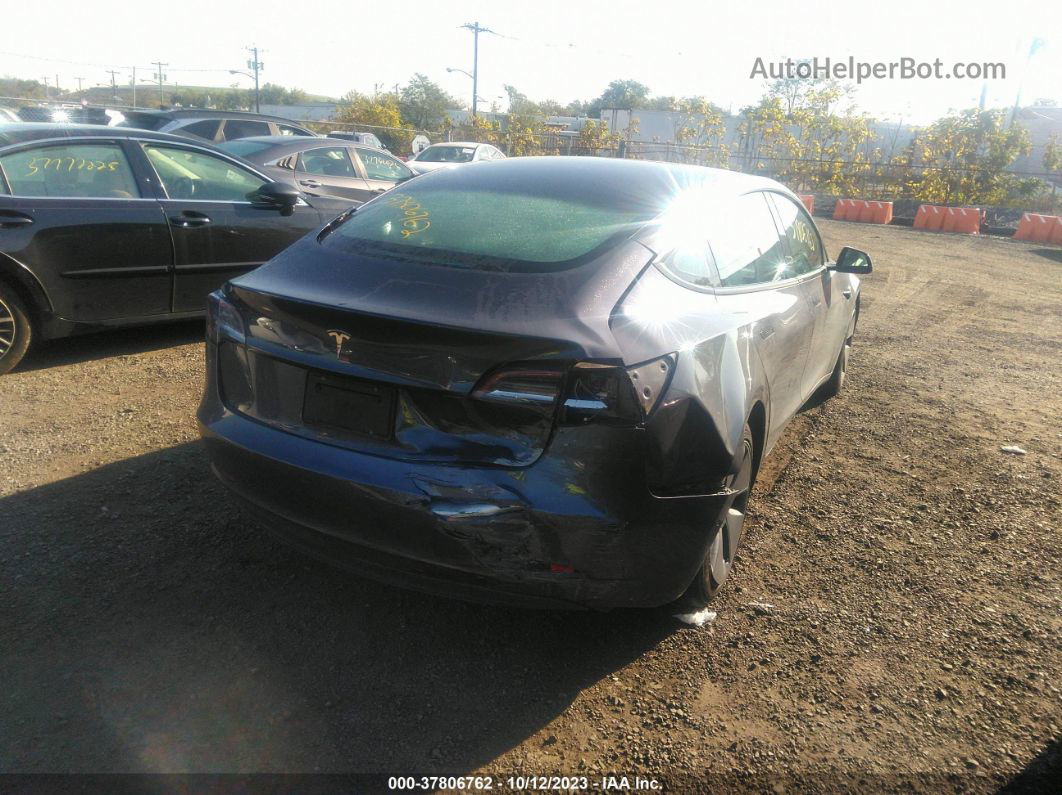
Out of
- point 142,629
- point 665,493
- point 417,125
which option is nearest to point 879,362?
point 665,493

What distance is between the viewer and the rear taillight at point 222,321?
281 centimetres

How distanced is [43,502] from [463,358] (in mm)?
2360

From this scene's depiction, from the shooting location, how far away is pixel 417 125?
5644 centimetres

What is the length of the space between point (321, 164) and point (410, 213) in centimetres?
710

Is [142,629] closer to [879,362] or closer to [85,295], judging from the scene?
[85,295]

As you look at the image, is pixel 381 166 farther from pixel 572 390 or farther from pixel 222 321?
pixel 572 390

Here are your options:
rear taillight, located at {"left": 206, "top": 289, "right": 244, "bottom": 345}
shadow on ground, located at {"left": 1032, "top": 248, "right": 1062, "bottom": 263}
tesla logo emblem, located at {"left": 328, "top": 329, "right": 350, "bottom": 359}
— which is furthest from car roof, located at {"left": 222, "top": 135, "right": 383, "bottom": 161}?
shadow on ground, located at {"left": 1032, "top": 248, "right": 1062, "bottom": 263}

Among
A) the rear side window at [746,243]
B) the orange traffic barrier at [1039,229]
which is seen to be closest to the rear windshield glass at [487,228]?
the rear side window at [746,243]

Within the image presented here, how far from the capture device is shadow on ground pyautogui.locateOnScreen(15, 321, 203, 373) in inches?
220

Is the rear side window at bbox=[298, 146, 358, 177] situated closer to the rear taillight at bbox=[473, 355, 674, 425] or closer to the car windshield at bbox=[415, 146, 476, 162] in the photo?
the rear taillight at bbox=[473, 355, 674, 425]

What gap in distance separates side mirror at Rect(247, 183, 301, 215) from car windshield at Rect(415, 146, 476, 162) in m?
14.8

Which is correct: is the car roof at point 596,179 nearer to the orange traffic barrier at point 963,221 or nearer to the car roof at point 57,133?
the car roof at point 57,133

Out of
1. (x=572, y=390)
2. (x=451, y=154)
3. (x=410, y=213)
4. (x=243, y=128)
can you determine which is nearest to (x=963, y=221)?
(x=451, y=154)

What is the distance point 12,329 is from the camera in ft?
16.7
